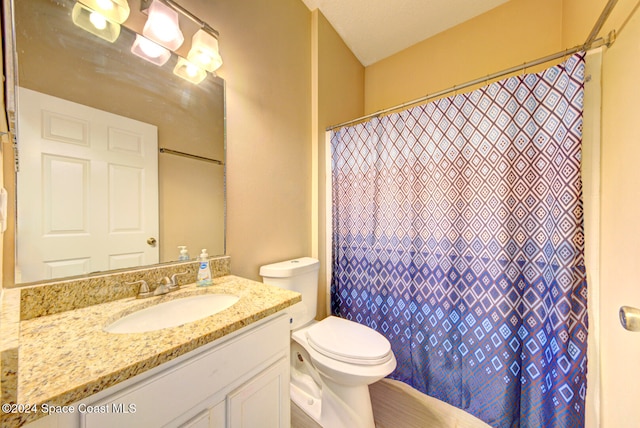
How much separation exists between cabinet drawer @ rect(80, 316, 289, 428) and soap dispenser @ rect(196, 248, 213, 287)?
411mm

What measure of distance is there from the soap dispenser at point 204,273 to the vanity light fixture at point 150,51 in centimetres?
88

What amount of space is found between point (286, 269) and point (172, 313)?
0.58 metres

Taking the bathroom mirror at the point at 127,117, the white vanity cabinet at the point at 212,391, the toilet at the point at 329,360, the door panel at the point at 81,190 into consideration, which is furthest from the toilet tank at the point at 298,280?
the door panel at the point at 81,190

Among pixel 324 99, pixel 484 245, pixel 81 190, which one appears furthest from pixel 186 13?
pixel 484 245

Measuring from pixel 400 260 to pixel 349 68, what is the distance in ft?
5.85

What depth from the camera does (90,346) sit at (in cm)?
55

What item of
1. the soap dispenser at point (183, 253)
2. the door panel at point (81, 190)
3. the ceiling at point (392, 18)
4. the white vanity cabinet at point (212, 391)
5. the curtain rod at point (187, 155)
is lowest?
the white vanity cabinet at point (212, 391)

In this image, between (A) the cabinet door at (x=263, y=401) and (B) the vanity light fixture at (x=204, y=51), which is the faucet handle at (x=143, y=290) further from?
(B) the vanity light fixture at (x=204, y=51)

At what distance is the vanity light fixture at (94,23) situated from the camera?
2.70 feet

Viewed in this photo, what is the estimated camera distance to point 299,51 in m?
1.69

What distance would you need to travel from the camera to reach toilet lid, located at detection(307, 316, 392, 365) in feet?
3.47

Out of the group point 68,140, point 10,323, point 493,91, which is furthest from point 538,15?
point 10,323

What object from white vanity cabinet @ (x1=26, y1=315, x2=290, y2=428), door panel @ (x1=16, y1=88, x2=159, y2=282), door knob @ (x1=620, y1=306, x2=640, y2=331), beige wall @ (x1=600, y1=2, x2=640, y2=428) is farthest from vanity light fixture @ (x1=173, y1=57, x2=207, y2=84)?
door knob @ (x1=620, y1=306, x2=640, y2=331)

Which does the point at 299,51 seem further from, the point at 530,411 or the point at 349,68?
the point at 530,411
